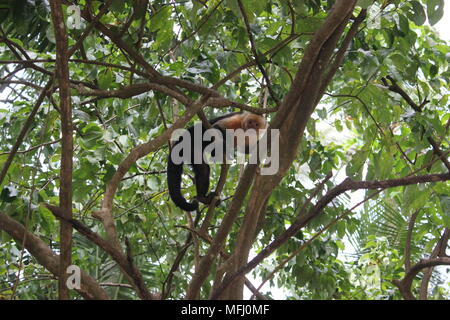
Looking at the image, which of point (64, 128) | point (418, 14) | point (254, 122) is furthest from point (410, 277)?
point (254, 122)

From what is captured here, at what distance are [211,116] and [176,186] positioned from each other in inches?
32.8

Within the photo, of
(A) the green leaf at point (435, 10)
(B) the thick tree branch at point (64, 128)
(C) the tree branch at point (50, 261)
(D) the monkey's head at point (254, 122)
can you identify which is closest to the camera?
(B) the thick tree branch at point (64, 128)

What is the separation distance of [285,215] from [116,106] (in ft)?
4.09

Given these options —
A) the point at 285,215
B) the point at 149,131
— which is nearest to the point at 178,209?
the point at 149,131

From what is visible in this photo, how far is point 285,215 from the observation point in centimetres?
340

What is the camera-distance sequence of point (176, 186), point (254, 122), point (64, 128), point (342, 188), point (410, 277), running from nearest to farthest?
point (64, 128) < point (342, 188) < point (410, 277) < point (176, 186) < point (254, 122)

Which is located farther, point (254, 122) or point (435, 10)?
point (254, 122)

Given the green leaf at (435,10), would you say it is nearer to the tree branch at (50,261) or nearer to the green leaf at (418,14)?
the green leaf at (418,14)

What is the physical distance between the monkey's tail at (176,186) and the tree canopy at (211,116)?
0.35 ft

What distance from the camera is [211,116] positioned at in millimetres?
4367

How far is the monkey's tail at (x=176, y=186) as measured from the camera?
11.8 ft

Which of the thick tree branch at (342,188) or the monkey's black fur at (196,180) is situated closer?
the thick tree branch at (342,188)

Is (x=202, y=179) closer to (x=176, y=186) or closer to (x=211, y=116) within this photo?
(x=176, y=186)

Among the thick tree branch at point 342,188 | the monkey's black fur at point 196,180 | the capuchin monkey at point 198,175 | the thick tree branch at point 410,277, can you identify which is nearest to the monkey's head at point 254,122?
the capuchin monkey at point 198,175
